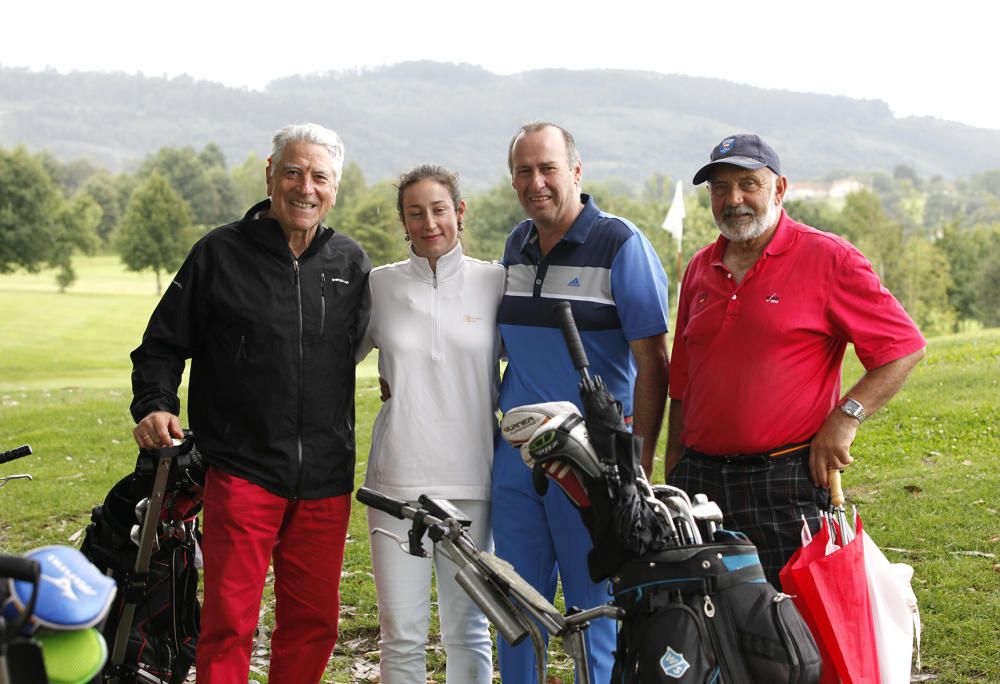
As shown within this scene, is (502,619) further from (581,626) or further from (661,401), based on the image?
(661,401)

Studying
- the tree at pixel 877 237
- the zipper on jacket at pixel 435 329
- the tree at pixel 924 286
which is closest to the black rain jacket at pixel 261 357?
the zipper on jacket at pixel 435 329

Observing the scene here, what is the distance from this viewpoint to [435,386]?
→ 3650 mm

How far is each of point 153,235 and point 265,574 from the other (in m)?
62.5

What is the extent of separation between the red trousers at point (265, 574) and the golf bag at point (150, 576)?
0.94 ft

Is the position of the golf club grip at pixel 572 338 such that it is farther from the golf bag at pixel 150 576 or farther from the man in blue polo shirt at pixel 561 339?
the golf bag at pixel 150 576

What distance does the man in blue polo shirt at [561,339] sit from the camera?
3633mm

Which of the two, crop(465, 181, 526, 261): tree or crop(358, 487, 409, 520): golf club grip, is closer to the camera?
crop(358, 487, 409, 520): golf club grip

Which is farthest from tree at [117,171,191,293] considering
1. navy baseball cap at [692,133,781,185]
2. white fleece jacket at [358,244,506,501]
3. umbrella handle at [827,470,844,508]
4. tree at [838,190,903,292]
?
umbrella handle at [827,470,844,508]

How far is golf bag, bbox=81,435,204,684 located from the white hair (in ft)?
3.74

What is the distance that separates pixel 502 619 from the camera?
254 centimetres

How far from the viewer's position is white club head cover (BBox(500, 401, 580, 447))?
106 inches

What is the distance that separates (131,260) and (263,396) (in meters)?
62.6

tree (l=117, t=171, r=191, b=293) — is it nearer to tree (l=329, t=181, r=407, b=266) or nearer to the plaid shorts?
tree (l=329, t=181, r=407, b=266)

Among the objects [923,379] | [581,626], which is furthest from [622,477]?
[923,379]
